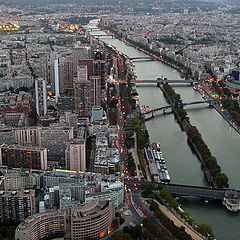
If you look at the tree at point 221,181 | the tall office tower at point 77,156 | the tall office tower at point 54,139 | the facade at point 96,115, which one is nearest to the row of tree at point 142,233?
the tree at point 221,181

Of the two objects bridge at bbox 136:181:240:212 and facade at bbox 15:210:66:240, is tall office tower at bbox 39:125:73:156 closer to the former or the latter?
bridge at bbox 136:181:240:212

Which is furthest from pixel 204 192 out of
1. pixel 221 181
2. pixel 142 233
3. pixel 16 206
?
pixel 16 206

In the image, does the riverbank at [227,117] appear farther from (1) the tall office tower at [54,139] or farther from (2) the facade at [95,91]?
(1) the tall office tower at [54,139]

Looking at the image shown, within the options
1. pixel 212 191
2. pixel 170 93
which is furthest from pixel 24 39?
pixel 212 191

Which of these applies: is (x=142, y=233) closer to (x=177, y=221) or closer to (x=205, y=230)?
(x=177, y=221)

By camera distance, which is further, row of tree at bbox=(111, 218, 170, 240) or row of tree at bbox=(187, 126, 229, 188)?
row of tree at bbox=(187, 126, 229, 188)

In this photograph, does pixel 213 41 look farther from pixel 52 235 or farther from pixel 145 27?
pixel 52 235

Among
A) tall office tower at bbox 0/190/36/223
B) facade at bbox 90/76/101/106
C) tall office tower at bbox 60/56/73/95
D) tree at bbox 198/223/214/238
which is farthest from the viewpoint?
tall office tower at bbox 60/56/73/95

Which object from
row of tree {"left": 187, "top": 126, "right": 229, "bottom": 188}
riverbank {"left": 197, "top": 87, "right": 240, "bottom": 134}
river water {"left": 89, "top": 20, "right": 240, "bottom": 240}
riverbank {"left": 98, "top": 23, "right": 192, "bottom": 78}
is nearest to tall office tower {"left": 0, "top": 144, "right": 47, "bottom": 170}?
river water {"left": 89, "top": 20, "right": 240, "bottom": 240}
